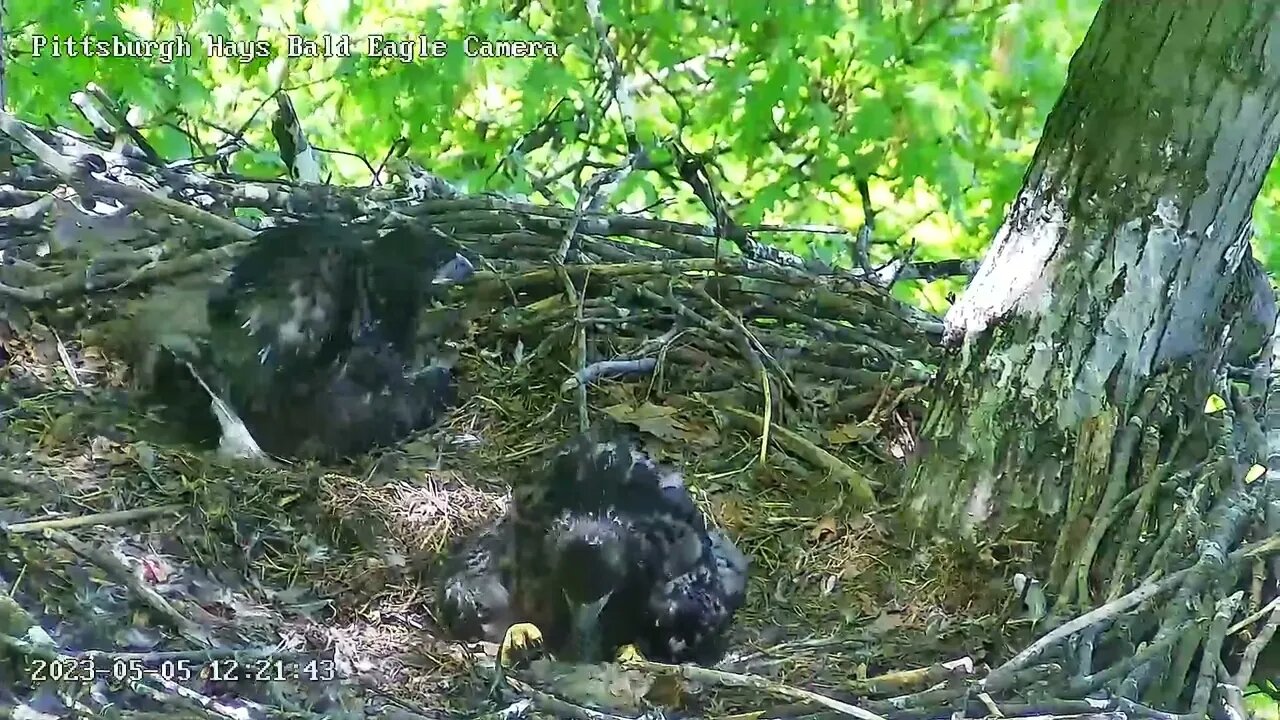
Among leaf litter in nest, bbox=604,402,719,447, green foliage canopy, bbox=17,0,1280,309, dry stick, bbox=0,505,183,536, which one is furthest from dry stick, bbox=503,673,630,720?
green foliage canopy, bbox=17,0,1280,309

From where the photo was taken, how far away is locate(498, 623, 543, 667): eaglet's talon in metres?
1.32

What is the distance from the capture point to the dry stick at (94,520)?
1.27 meters

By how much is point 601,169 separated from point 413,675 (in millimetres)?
1516

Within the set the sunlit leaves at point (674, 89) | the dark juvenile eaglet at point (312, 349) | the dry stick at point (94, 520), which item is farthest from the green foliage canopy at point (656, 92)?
the dry stick at point (94, 520)

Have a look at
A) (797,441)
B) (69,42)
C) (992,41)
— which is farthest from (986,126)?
(69,42)

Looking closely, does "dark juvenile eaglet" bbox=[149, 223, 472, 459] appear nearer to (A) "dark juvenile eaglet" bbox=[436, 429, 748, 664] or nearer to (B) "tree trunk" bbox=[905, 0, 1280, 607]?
(A) "dark juvenile eaglet" bbox=[436, 429, 748, 664]

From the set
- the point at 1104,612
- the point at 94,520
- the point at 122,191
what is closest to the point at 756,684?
the point at 1104,612

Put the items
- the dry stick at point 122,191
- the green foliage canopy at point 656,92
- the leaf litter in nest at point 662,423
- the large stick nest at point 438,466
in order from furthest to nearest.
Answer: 1. the green foliage canopy at point 656,92
2. the dry stick at point 122,191
3. the leaf litter in nest at point 662,423
4. the large stick nest at point 438,466

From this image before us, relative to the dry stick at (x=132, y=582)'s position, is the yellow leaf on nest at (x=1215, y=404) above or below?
above

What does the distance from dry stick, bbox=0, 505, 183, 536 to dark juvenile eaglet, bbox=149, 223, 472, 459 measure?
0.74ft

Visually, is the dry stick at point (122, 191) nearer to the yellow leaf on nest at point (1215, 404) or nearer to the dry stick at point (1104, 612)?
the dry stick at point (1104, 612)

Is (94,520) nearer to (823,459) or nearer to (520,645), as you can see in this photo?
(520,645)

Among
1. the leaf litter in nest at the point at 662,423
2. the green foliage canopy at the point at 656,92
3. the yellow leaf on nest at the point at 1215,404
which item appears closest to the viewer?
the yellow leaf on nest at the point at 1215,404

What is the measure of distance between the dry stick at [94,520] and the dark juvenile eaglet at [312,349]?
23 centimetres
